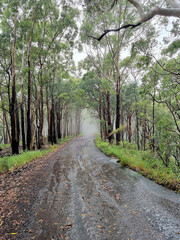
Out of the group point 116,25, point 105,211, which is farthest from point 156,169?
point 116,25

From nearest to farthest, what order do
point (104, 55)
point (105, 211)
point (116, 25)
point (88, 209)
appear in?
point (105, 211) < point (88, 209) < point (116, 25) < point (104, 55)

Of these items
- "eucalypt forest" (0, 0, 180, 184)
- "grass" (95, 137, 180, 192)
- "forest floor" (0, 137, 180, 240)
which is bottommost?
"forest floor" (0, 137, 180, 240)

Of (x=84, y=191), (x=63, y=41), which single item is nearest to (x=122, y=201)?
(x=84, y=191)

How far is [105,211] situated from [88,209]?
18.5 inches

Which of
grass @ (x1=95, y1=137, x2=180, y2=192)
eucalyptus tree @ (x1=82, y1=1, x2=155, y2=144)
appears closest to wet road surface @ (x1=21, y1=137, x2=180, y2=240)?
grass @ (x1=95, y1=137, x2=180, y2=192)

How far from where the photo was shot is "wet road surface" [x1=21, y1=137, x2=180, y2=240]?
2.88m

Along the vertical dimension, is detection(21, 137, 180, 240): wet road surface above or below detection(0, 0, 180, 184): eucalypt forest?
below

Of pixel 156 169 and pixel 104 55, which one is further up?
pixel 104 55

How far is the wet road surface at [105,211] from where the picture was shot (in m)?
2.88

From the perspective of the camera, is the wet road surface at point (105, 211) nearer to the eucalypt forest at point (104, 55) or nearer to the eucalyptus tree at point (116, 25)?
the eucalypt forest at point (104, 55)

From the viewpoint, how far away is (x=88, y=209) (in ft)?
12.3

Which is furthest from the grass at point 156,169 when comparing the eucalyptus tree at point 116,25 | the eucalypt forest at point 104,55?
the eucalyptus tree at point 116,25

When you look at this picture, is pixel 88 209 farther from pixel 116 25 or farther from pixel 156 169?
pixel 116 25

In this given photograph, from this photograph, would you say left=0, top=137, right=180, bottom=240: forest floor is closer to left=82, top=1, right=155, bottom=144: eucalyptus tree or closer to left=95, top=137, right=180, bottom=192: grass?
left=95, top=137, right=180, bottom=192: grass
